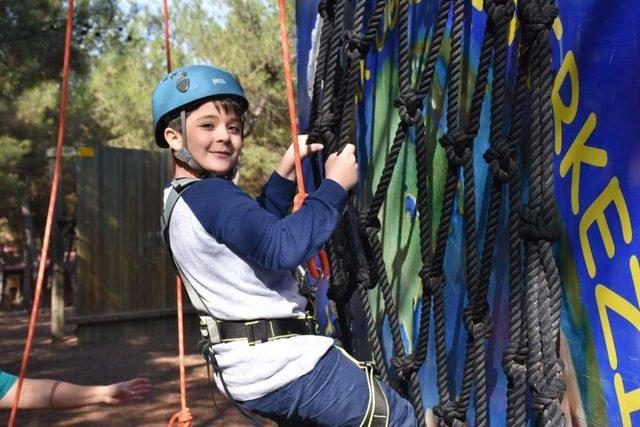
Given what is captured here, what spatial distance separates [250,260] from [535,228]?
72 centimetres

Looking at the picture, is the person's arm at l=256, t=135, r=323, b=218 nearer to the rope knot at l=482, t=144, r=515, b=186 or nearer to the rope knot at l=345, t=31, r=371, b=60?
the rope knot at l=345, t=31, r=371, b=60

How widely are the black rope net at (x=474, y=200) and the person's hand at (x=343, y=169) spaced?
156 millimetres

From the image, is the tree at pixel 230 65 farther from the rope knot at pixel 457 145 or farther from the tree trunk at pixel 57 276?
the rope knot at pixel 457 145

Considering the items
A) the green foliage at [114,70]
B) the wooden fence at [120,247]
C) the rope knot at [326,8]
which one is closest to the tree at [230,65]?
the green foliage at [114,70]

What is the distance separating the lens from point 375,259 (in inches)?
88.3

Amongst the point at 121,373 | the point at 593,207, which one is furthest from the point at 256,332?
the point at 121,373

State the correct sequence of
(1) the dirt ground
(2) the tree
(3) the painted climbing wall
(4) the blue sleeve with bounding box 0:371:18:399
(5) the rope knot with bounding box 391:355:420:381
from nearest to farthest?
(3) the painted climbing wall → (5) the rope knot with bounding box 391:355:420:381 → (4) the blue sleeve with bounding box 0:371:18:399 → (1) the dirt ground → (2) the tree

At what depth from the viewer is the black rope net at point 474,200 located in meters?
1.58

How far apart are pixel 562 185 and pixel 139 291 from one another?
753 centimetres

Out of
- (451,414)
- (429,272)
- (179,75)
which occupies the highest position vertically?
(179,75)

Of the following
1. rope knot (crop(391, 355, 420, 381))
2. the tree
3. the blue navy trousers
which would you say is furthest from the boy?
the tree

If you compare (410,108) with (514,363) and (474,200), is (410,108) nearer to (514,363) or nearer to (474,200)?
(474,200)

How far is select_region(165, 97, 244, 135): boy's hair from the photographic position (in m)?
2.05

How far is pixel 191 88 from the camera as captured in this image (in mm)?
2045
